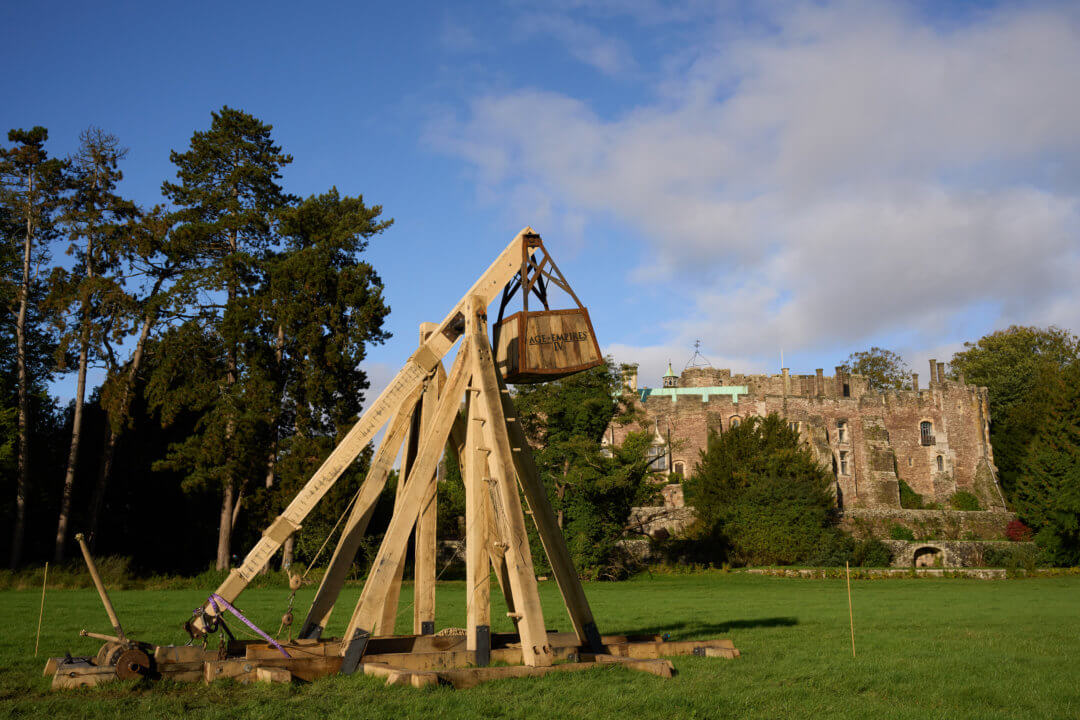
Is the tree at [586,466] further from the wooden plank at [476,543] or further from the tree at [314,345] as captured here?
the wooden plank at [476,543]

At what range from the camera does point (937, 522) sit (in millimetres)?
50906

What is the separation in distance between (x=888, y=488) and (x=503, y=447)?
5700 centimetres

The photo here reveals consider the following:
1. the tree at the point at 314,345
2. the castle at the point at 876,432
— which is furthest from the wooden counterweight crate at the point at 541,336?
the castle at the point at 876,432

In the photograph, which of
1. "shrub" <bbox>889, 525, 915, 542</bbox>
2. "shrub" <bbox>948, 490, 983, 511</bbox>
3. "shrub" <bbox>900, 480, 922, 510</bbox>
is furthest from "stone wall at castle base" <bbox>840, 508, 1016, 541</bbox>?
"shrub" <bbox>900, 480, 922, 510</bbox>

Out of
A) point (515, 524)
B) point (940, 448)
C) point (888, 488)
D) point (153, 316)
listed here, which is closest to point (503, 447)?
point (515, 524)

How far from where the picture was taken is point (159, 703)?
6.75 meters

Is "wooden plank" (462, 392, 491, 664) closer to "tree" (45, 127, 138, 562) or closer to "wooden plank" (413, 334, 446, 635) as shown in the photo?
"wooden plank" (413, 334, 446, 635)

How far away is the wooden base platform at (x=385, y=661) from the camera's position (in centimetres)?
749

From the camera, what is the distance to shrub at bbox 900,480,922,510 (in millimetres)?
60844

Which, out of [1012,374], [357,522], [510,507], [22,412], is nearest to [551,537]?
[510,507]

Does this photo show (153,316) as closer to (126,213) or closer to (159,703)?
(126,213)

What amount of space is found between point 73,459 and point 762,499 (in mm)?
28471

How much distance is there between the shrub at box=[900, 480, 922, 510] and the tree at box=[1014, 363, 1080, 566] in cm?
1228

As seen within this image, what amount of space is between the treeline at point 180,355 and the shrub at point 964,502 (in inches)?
1727
